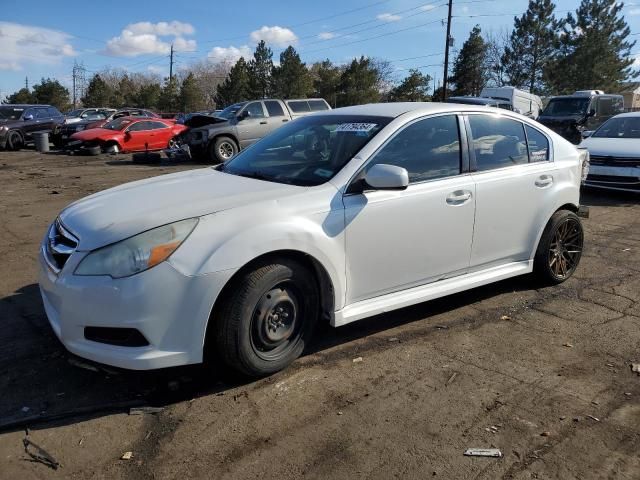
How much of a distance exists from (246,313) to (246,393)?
51 cm

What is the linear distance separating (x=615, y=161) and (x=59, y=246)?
9.67 meters

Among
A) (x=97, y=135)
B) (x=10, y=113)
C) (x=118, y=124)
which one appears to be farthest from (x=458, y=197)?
(x=10, y=113)

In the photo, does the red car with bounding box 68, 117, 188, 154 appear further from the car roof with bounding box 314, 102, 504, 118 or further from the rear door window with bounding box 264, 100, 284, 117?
the car roof with bounding box 314, 102, 504, 118

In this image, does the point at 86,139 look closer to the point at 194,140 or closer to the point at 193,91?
the point at 194,140

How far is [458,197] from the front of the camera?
13.3 ft

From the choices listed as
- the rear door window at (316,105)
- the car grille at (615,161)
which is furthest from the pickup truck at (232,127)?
the car grille at (615,161)

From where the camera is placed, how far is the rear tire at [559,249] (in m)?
4.85

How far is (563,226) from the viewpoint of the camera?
4.97 m

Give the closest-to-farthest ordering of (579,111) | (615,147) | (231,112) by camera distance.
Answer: (615,147) → (231,112) → (579,111)

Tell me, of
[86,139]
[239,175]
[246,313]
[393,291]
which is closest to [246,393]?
[246,313]

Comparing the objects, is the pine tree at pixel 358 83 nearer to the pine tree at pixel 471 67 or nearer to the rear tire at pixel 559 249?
the pine tree at pixel 471 67

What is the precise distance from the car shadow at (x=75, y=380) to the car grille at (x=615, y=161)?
7.45 metres

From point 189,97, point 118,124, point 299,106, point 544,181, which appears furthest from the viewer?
point 189,97

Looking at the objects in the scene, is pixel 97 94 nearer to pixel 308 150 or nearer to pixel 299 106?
pixel 299 106
